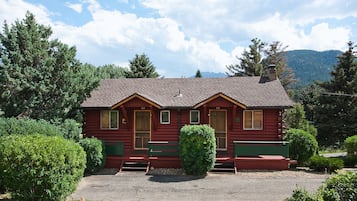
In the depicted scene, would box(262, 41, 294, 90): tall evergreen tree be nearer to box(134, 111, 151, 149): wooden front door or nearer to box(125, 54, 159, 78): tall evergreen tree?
box(125, 54, 159, 78): tall evergreen tree

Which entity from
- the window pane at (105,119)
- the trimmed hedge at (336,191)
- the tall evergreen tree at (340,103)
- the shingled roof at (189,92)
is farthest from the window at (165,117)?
Result: the tall evergreen tree at (340,103)

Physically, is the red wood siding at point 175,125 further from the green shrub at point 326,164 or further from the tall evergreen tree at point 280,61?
the tall evergreen tree at point 280,61

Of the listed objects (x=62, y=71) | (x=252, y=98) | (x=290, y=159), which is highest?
(x=62, y=71)

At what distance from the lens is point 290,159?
1852cm

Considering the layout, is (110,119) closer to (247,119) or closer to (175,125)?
(175,125)

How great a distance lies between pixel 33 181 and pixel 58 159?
0.89 meters

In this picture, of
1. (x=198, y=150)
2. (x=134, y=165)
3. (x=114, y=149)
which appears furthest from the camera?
(x=114, y=149)

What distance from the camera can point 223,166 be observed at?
17.2m

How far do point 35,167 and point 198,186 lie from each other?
248 inches

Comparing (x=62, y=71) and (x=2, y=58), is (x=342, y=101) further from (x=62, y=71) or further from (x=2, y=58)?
(x=2, y=58)

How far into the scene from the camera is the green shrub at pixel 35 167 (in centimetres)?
970

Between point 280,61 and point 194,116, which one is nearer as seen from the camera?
point 194,116

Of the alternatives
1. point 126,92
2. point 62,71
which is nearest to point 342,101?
point 126,92

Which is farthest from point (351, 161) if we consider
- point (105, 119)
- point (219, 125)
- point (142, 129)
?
Result: point (105, 119)
